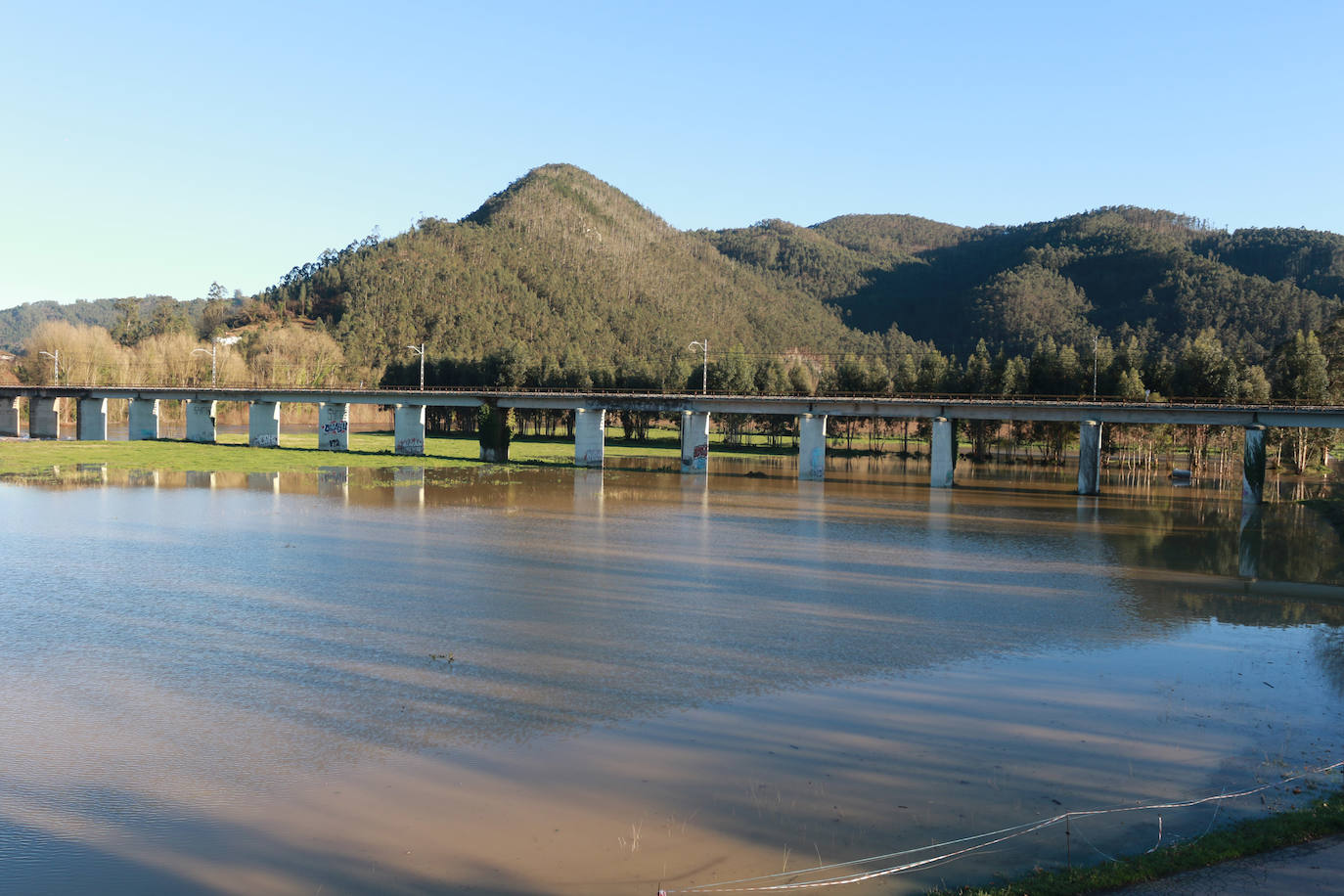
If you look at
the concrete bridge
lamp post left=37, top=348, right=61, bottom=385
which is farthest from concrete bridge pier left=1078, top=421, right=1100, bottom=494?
lamp post left=37, top=348, right=61, bottom=385

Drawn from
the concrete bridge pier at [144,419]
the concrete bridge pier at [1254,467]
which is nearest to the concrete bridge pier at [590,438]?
the concrete bridge pier at [1254,467]

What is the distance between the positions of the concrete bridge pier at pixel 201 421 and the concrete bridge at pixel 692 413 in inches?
4.5

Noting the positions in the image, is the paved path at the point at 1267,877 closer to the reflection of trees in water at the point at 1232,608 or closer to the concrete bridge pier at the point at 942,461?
the reflection of trees in water at the point at 1232,608

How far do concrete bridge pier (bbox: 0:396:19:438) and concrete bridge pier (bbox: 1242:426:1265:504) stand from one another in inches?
5170

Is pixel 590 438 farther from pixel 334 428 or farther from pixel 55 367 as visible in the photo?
pixel 55 367

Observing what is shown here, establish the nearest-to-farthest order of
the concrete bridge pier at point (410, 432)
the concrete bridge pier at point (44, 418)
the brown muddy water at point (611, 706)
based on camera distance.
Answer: the brown muddy water at point (611, 706) < the concrete bridge pier at point (410, 432) < the concrete bridge pier at point (44, 418)

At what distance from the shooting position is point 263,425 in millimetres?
105938

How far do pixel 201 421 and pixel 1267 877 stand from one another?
116 metres

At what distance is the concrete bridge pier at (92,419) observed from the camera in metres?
110

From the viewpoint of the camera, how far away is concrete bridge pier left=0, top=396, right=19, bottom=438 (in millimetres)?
114938

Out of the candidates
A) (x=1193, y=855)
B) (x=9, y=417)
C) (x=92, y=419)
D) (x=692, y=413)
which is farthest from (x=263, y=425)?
(x=1193, y=855)

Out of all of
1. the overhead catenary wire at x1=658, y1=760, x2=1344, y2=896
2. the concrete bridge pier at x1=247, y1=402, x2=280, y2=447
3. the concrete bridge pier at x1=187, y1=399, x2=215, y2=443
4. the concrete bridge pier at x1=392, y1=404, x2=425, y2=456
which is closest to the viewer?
the overhead catenary wire at x1=658, y1=760, x2=1344, y2=896

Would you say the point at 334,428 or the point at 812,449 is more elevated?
the point at 334,428

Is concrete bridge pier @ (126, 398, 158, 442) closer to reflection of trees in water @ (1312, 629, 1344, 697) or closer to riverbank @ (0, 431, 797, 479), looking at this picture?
riverbank @ (0, 431, 797, 479)
